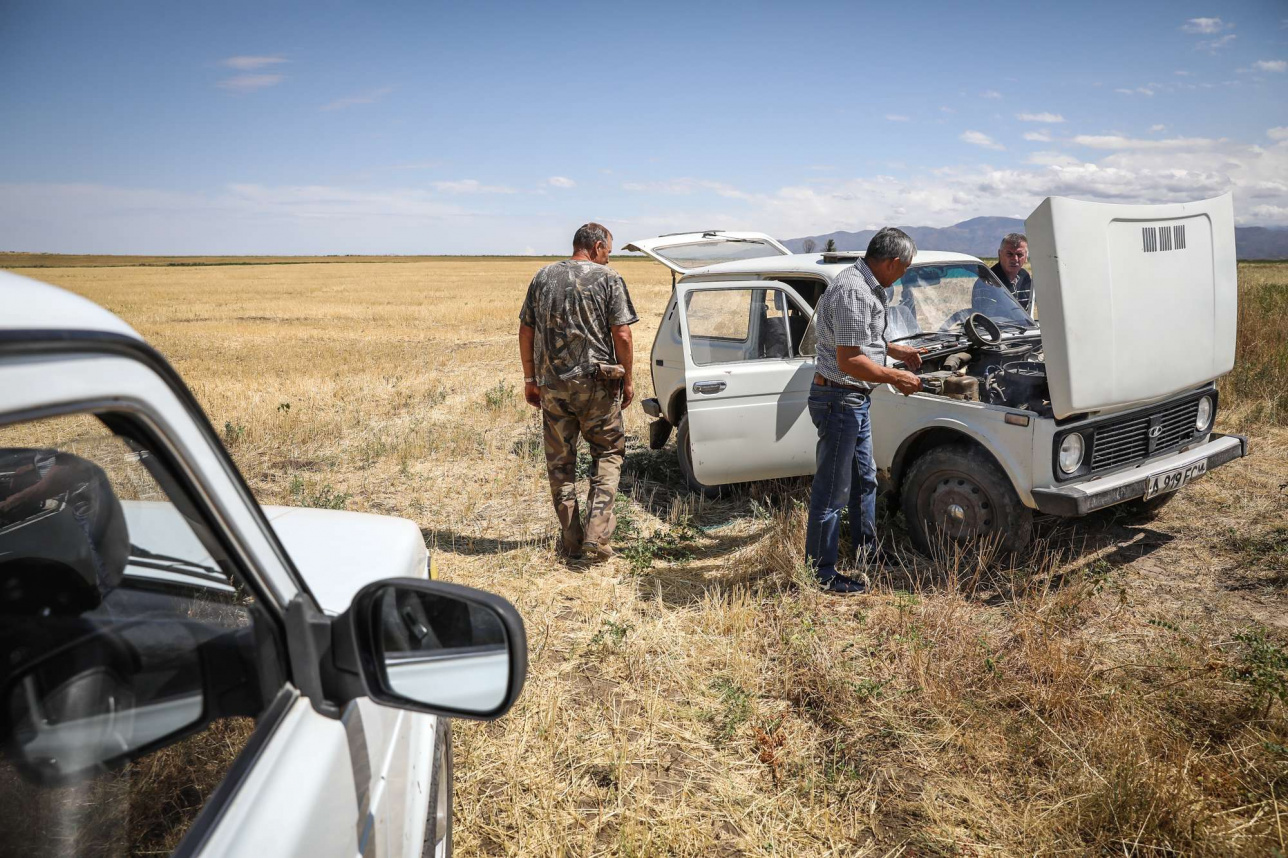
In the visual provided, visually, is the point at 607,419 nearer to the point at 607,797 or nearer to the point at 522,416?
the point at 607,797

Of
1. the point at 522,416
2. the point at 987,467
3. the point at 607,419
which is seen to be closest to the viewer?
the point at 987,467

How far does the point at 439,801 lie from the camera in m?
2.00

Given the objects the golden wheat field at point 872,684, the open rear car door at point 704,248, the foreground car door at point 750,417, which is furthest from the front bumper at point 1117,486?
the open rear car door at point 704,248

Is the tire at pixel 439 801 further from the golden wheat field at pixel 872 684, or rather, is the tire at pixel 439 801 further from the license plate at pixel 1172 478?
the license plate at pixel 1172 478

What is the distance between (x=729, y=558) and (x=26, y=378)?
4.85 meters

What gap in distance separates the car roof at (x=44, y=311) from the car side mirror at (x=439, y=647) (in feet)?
1.65

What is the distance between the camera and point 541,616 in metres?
4.55

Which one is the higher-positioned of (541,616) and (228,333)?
(228,333)

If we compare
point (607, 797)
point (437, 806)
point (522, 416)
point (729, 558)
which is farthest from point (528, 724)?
point (522, 416)

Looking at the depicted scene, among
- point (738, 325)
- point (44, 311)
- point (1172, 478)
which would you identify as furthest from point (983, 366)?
point (44, 311)

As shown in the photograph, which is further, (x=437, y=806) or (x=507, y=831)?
(x=507, y=831)

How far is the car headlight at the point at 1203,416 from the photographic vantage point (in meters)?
5.03

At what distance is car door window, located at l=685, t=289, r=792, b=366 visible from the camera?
19.6ft

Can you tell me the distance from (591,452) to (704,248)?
2285 millimetres
